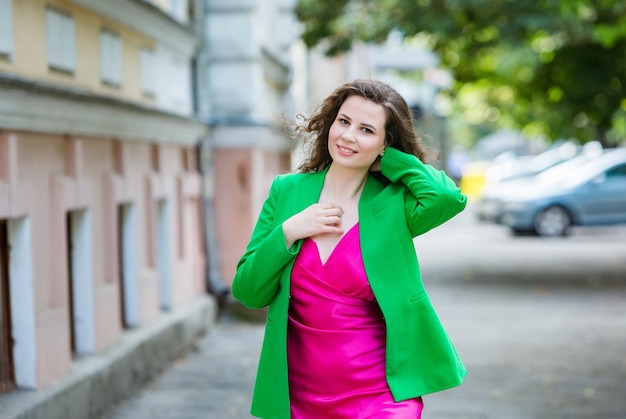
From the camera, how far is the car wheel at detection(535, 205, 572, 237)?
24578 millimetres

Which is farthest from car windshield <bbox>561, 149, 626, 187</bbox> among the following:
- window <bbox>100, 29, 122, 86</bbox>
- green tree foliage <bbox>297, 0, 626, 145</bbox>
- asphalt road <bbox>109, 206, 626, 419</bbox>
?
window <bbox>100, 29, 122, 86</bbox>

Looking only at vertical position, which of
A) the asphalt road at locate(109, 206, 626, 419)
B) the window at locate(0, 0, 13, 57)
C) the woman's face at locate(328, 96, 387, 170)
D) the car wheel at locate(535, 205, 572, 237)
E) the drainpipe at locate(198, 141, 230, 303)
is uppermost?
the window at locate(0, 0, 13, 57)

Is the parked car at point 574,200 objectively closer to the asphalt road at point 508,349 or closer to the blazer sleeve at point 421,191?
the asphalt road at point 508,349

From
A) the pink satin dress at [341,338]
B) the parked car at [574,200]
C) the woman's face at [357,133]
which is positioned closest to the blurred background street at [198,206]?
the woman's face at [357,133]

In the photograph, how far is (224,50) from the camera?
42.7 feet

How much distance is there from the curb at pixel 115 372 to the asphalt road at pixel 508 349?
0.13 m

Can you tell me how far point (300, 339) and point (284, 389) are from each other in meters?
0.16

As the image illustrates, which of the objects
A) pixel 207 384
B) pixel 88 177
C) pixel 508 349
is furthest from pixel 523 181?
pixel 88 177

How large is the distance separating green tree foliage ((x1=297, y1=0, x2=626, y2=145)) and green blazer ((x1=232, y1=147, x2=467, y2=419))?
28.7ft

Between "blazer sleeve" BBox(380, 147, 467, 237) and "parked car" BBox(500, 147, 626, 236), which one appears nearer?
"blazer sleeve" BBox(380, 147, 467, 237)

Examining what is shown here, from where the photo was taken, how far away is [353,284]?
344 cm

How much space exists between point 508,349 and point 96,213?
4.53 meters

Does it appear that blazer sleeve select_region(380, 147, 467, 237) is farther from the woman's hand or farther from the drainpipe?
the drainpipe

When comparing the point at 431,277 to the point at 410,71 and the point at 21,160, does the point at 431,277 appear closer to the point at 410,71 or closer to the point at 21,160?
the point at 21,160
